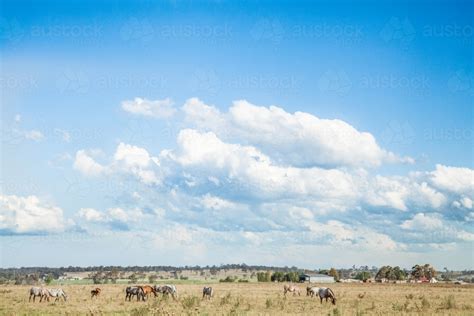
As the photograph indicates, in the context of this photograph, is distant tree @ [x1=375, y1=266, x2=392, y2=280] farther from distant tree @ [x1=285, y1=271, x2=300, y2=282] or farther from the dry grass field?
the dry grass field

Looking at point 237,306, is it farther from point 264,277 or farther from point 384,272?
point 384,272

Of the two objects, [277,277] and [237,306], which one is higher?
[237,306]

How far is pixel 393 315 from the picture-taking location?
29.6m

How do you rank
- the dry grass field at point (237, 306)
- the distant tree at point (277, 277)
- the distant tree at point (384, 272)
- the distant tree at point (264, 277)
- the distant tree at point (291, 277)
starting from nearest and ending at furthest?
the dry grass field at point (237, 306), the distant tree at point (264, 277), the distant tree at point (277, 277), the distant tree at point (291, 277), the distant tree at point (384, 272)

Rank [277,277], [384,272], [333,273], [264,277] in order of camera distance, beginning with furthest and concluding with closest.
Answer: [333,273]
[384,272]
[277,277]
[264,277]

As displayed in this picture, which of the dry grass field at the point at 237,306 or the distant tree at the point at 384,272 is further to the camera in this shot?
the distant tree at the point at 384,272

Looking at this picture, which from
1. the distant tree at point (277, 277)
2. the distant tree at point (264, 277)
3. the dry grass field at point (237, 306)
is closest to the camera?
the dry grass field at point (237, 306)

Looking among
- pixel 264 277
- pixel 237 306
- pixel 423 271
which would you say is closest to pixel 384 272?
pixel 423 271

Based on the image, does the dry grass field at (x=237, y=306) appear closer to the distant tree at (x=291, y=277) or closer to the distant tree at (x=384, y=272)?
the distant tree at (x=291, y=277)

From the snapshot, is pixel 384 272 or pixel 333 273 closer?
pixel 384 272

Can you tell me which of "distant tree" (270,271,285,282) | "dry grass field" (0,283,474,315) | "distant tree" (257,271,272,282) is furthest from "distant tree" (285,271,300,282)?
"dry grass field" (0,283,474,315)

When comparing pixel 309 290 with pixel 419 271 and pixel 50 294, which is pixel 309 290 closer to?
pixel 50 294

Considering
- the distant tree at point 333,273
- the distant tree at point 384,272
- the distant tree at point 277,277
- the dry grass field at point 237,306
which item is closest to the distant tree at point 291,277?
the distant tree at point 277,277

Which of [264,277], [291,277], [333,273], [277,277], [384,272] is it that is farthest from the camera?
[333,273]
